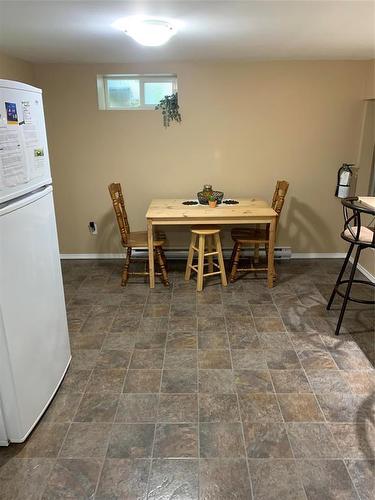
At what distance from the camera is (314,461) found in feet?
5.76

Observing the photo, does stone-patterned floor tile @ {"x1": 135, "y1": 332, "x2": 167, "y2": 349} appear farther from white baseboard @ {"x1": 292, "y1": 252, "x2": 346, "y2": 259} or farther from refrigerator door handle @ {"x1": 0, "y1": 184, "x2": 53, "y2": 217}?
white baseboard @ {"x1": 292, "y1": 252, "x2": 346, "y2": 259}

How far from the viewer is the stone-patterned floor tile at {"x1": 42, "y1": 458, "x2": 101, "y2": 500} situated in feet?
5.29

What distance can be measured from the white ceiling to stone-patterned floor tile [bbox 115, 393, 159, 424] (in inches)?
81.9

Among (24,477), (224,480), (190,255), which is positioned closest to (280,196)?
(190,255)

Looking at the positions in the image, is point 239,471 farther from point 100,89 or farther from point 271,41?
point 100,89

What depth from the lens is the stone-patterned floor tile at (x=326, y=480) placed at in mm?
1601

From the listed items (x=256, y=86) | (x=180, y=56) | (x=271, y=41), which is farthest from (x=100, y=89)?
(x=271, y=41)

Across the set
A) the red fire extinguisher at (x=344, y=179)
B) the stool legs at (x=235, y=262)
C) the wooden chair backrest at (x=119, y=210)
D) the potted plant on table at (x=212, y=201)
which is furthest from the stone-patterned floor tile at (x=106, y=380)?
the red fire extinguisher at (x=344, y=179)

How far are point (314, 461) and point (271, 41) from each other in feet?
9.09

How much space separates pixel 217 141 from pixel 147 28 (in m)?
1.91

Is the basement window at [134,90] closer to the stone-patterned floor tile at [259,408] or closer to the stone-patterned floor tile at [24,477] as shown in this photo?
the stone-patterned floor tile at [259,408]

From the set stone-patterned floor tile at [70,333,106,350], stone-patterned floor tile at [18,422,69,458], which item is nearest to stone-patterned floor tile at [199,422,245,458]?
stone-patterned floor tile at [18,422,69,458]

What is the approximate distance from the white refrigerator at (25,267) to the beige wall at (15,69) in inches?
70.1

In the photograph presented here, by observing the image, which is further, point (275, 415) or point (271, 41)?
point (271, 41)
